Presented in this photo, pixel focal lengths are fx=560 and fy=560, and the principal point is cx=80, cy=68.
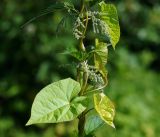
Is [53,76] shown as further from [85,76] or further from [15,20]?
[85,76]

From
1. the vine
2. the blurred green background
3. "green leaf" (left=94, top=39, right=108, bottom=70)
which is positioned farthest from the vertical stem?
the blurred green background

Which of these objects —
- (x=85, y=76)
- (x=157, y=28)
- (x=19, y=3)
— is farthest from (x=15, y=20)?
(x=85, y=76)

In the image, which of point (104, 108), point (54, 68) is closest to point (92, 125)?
point (104, 108)

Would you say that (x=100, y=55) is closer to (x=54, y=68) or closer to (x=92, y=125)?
(x=92, y=125)

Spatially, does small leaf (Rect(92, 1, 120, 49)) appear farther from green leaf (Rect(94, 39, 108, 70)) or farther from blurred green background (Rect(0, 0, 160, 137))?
blurred green background (Rect(0, 0, 160, 137))

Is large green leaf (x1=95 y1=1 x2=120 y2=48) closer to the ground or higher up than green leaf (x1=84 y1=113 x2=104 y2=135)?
higher up

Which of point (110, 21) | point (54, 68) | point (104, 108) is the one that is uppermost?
point (110, 21)
